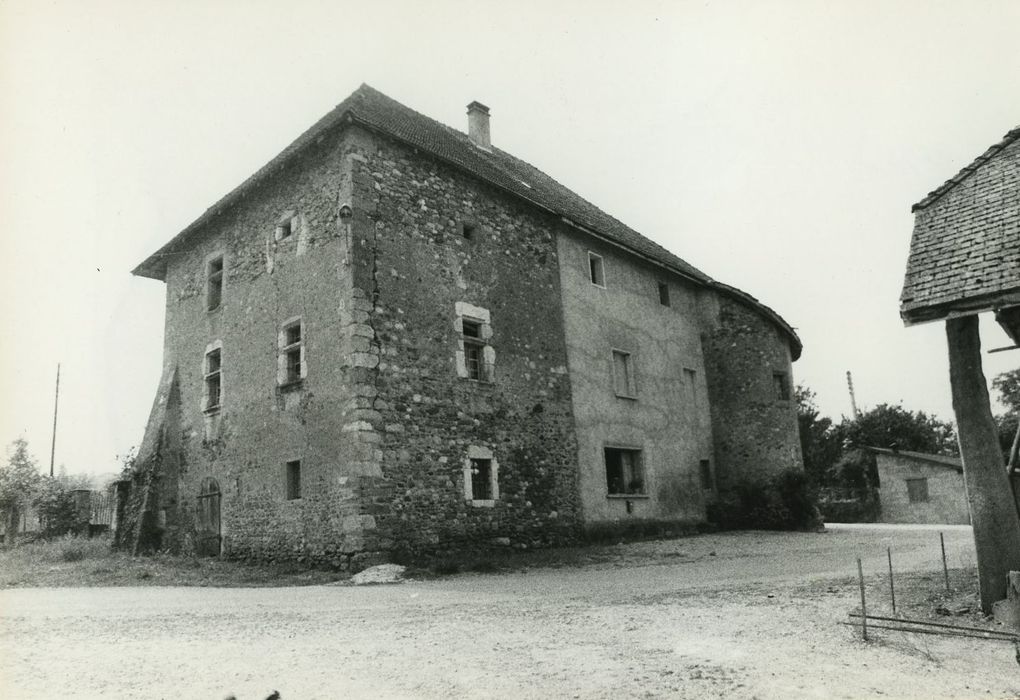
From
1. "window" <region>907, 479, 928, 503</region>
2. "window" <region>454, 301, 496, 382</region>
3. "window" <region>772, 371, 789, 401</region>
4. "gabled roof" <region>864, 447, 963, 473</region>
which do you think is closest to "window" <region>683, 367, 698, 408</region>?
"window" <region>772, 371, 789, 401</region>

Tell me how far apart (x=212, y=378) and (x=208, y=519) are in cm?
313

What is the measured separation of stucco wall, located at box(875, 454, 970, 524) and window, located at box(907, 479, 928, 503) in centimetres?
13

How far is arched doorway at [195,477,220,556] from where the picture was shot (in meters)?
15.3

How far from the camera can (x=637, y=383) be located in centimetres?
1930

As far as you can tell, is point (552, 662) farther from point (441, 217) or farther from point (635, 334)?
point (635, 334)

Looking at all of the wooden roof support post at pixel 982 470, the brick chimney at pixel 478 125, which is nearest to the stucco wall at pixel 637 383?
the brick chimney at pixel 478 125

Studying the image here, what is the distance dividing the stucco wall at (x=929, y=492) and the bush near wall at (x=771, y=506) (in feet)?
46.3

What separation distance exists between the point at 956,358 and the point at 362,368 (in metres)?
8.83

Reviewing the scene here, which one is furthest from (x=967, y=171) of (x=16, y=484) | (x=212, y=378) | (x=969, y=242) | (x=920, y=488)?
(x=16, y=484)

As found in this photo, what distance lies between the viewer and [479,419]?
47.8 ft

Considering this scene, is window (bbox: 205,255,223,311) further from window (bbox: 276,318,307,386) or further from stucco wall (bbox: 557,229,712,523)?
stucco wall (bbox: 557,229,712,523)

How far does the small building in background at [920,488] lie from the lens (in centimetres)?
3059

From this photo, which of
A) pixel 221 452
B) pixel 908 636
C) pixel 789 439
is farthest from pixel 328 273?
pixel 789 439

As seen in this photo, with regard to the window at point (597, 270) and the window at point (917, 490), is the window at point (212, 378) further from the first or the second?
the window at point (917, 490)
